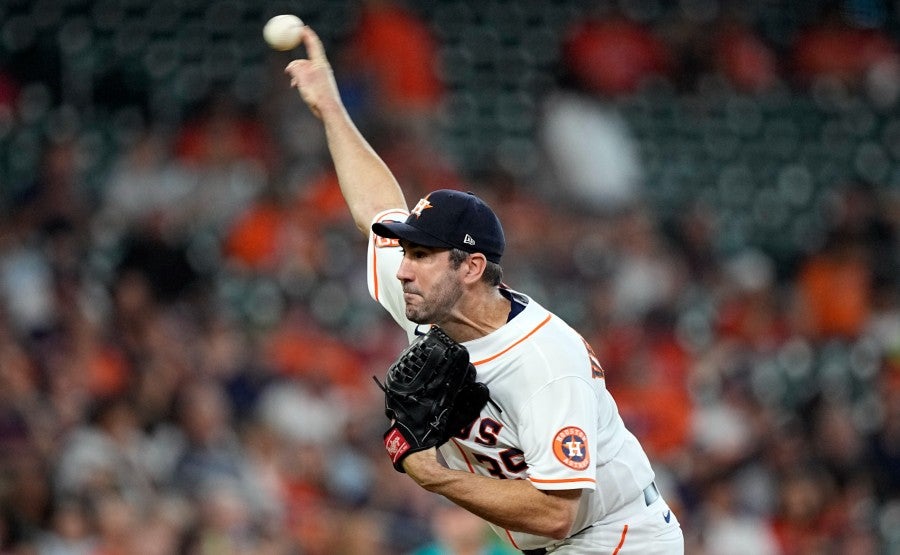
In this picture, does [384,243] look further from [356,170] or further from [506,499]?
[506,499]

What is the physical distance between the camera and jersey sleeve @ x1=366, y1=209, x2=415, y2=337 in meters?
4.15

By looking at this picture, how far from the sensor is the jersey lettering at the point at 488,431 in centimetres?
371

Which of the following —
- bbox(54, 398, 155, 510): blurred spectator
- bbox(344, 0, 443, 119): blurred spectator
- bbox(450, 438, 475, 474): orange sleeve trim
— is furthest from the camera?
bbox(344, 0, 443, 119): blurred spectator

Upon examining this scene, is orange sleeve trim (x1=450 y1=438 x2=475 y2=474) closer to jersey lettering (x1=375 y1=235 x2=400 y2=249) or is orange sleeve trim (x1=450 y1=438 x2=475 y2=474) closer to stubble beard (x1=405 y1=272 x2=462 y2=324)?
stubble beard (x1=405 y1=272 x2=462 y2=324)

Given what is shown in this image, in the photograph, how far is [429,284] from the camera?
11.9 ft

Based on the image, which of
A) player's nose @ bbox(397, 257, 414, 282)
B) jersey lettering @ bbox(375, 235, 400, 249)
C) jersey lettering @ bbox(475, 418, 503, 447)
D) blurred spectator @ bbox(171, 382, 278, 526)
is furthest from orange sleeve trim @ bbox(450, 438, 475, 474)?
blurred spectator @ bbox(171, 382, 278, 526)

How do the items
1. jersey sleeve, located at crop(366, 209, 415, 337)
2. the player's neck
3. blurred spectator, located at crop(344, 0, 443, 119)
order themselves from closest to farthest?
the player's neck → jersey sleeve, located at crop(366, 209, 415, 337) → blurred spectator, located at crop(344, 0, 443, 119)

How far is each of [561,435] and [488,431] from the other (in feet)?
0.96

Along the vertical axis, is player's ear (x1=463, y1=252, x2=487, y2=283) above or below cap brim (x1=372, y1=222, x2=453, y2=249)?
below

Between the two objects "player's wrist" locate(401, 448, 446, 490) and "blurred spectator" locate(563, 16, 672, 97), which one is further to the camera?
"blurred spectator" locate(563, 16, 672, 97)

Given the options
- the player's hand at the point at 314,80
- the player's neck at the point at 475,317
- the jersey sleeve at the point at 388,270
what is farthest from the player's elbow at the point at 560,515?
the player's hand at the point at 314,80

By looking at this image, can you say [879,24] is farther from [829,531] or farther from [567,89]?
[829,531]

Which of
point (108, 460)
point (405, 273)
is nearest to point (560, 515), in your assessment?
point (405, 273)

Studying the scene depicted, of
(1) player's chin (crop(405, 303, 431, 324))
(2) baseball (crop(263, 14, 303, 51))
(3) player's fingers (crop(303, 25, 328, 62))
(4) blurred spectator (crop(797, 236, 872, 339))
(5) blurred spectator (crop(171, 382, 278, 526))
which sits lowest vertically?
(4) blurred spectator (crop(797, 236, 872, 339))
